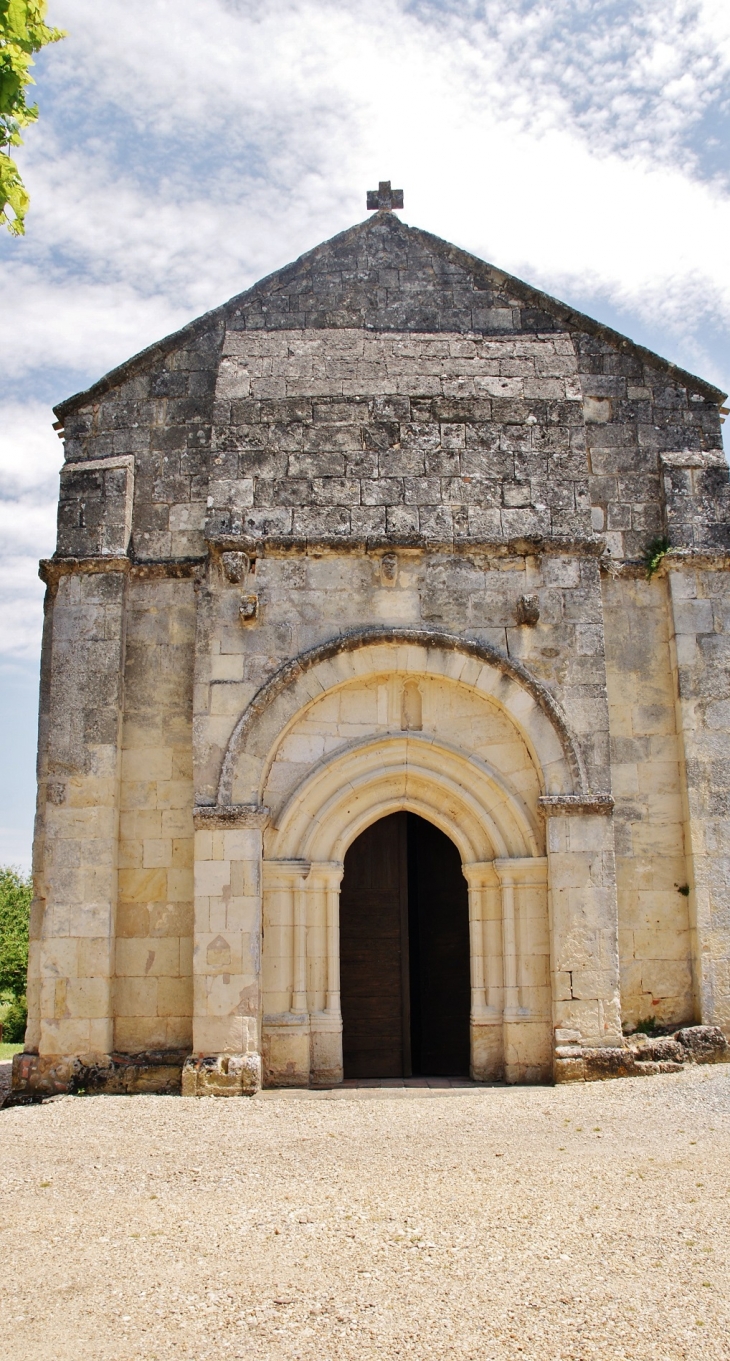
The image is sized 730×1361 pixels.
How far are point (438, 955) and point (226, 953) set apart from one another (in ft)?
7.82

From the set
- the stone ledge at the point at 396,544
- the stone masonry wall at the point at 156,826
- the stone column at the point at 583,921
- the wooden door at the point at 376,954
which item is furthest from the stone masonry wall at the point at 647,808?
the stone masonry wall at the point at 156,826

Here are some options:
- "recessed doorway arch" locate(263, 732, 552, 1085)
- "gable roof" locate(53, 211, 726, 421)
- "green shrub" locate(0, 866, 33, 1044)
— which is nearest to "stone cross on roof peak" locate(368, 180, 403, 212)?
"gable roof" locate(53, 211, 726, 421)

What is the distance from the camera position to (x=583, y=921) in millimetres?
8930

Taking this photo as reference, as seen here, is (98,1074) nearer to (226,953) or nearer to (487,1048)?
(226,953)

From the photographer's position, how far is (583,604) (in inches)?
375

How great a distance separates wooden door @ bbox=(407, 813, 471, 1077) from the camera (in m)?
10.1

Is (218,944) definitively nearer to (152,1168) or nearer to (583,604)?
(152,1168)

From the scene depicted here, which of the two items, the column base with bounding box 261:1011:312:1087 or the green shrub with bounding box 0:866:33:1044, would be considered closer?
the column base with bounding box 261:1011:312:1087

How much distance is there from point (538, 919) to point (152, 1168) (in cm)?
376

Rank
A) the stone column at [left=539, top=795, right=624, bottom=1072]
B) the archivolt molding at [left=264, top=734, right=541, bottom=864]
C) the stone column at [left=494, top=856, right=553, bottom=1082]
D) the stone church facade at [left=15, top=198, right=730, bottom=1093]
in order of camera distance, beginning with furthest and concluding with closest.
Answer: the archivolt molding at [left=264, top=734, right=541, bottom=864], the stone church facade at [left=15, top=198, right=730, bottom=1093], the stone column at [left=494, top=856, right=553, bottom=1082], the stone column at [left=539, top=795, right=624, bottom=1072]

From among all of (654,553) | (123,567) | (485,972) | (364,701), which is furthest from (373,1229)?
(654,553)

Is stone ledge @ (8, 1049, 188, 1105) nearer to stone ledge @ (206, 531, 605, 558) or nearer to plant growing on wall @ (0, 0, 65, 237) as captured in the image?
stone ledge @ (206, 531, 605, 558)

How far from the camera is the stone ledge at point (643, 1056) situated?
864 cm

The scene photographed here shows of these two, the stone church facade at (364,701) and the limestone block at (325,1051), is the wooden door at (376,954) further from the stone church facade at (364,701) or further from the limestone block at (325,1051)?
the limestone block at (325,1051)
